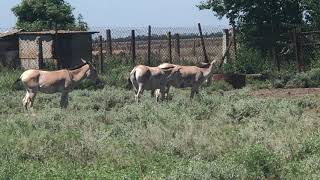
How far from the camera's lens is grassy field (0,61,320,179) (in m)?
8.88

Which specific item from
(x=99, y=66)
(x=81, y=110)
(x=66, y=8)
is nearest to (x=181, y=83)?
(x=81, y=110)

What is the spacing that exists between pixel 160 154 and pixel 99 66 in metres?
16.9

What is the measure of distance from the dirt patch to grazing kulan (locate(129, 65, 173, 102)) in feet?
10.4

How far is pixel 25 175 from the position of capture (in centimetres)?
894

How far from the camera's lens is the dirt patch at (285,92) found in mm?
20408

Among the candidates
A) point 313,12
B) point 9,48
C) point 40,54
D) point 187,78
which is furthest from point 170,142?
point 313,12

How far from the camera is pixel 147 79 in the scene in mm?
18953

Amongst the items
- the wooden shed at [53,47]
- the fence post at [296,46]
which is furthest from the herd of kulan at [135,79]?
the wooden shed at [53,47]

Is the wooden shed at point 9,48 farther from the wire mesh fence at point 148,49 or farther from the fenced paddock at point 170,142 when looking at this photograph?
the fenced paddock at point 170,142

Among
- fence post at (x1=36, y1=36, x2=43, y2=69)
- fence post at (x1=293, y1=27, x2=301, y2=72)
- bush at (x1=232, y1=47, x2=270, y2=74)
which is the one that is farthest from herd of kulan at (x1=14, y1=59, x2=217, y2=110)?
bush at (x1=232, y1=47, x2=270, y2=74)

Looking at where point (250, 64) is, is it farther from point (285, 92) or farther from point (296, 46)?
point (285, 92)

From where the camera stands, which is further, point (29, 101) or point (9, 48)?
point (9, 48)

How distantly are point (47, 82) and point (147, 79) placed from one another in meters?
2.74

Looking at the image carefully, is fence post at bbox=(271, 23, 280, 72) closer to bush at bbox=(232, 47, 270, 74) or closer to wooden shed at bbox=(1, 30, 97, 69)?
bush at bbox=(232, 47, 270, 74)
